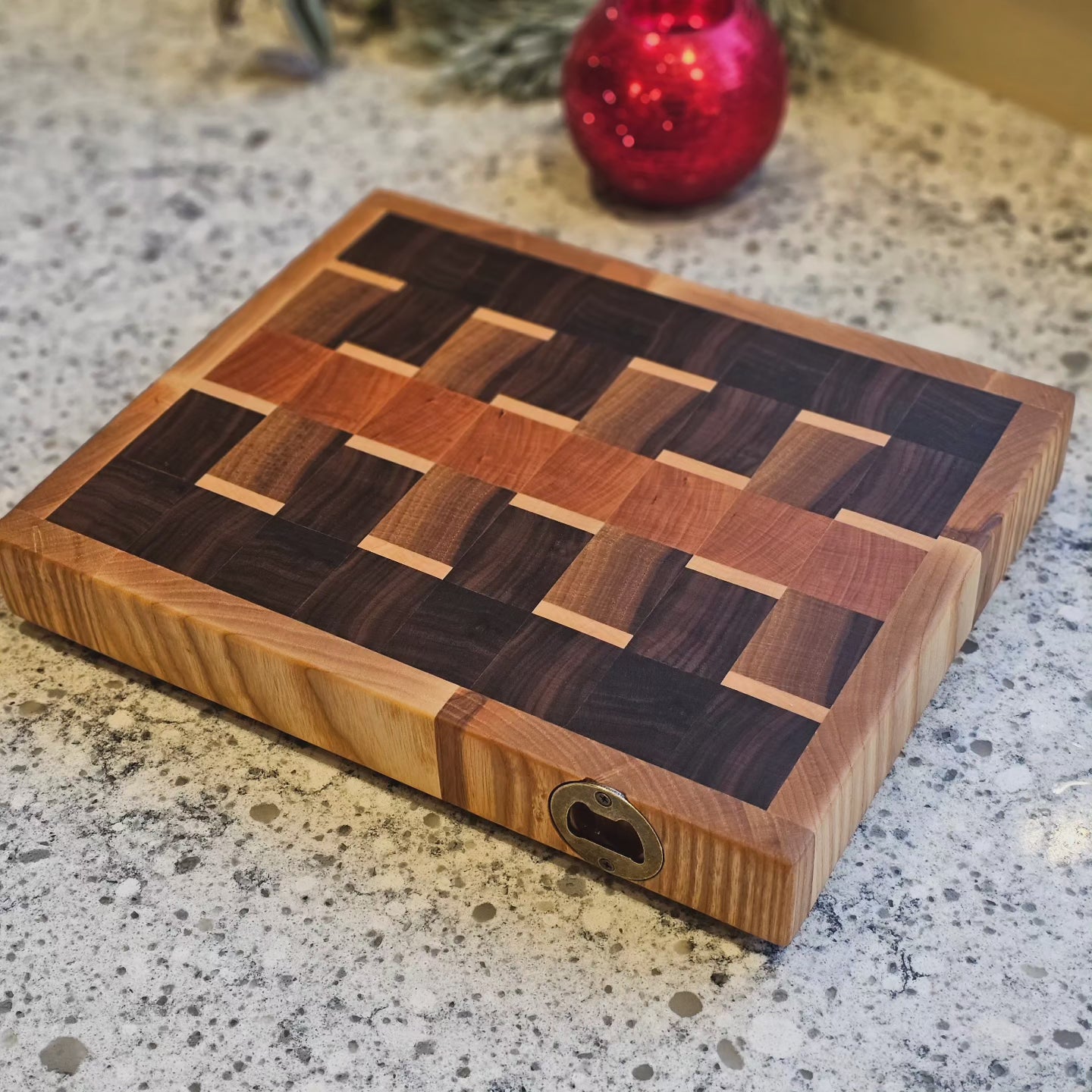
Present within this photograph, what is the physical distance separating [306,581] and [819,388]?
28 centimetres

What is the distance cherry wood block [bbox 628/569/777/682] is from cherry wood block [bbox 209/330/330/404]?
0.81ft

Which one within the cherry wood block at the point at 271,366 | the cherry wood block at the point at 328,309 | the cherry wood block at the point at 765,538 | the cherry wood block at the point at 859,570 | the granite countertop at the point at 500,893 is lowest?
the granite countertop at the point at 500,893

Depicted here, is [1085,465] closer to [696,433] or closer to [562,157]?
[696,433]

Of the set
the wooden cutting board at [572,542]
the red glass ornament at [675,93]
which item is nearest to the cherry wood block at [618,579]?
the wooden cutting board at [572,542]

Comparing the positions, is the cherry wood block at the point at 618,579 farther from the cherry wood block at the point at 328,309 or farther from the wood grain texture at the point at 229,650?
the cherry wood block at the point at 328,309

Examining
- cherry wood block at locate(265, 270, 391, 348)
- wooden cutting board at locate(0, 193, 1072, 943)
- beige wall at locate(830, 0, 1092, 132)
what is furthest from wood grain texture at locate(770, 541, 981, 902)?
beige wall at locate(830, 0, 1092, 132)

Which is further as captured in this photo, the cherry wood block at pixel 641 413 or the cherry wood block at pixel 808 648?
the cherry wood block at pixel 641 413

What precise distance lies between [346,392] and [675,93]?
295mm

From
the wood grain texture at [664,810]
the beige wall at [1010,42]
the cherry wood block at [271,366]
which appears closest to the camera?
the wood grain texture at [664,810]

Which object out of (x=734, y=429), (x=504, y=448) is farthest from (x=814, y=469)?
(x=504, y=448)

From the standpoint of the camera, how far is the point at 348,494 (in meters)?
0.73

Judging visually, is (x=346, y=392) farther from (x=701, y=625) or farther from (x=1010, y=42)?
(x=1010, y=42)

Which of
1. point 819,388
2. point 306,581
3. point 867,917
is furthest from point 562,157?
point 867,917

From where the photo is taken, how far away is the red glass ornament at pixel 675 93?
36.2 inches
